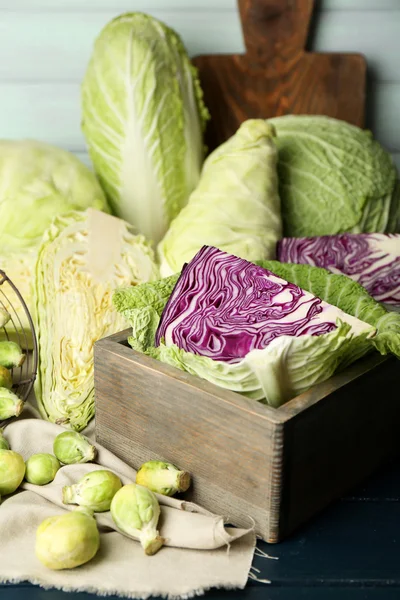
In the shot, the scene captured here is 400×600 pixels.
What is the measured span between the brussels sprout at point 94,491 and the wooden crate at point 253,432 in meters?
0.11

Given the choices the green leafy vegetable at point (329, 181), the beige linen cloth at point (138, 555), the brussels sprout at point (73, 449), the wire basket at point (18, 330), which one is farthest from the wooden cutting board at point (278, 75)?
the beige linen cloth at point (138, 555)

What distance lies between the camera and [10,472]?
130cm

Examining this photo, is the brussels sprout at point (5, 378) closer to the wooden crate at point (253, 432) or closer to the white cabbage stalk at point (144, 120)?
the wooden crate at point (253, 432)

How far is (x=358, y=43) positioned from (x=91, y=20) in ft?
3.07

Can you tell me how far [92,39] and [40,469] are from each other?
1.74 m

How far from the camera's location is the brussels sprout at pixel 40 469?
133 cm

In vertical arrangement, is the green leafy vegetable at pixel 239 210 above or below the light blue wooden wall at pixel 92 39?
below

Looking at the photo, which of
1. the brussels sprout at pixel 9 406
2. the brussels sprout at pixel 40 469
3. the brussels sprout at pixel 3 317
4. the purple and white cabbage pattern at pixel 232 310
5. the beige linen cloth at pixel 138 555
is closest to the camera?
the beige linen cloth at pixel 138 555

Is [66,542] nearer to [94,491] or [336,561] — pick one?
[94,491]

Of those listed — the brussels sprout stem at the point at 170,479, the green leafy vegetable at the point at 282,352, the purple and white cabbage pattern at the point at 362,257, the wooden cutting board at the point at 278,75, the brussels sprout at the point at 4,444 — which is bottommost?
the brussels sprout at the point at 4,444

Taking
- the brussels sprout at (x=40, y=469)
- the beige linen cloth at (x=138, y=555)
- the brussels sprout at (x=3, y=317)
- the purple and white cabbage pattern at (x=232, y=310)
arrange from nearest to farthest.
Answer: the beige linen cloth at (x=138, y=555)
the purple and white cabbage pattern at (x=232, y=310)
the brussels sprout at (x=40, y=469)
the brussels sprout at (x=3, y=317)

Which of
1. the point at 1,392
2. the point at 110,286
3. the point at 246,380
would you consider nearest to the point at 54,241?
the point at 110,286

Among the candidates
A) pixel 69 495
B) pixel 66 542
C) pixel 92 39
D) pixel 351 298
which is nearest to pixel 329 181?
pixel 351 298

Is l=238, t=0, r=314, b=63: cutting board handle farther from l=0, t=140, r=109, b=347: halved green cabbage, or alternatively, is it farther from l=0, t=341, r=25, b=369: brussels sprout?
l=0, t=341, r=25, b=369: brussels sprout
